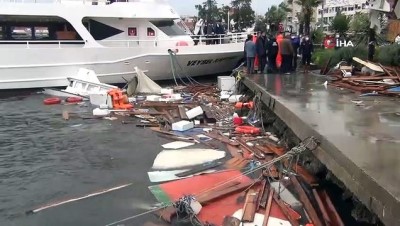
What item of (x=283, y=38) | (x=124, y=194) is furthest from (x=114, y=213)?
(x=283, y=38)

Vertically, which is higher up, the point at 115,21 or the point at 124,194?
the point at 115,21

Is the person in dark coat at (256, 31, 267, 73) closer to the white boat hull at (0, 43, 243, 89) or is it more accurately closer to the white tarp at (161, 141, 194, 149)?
the white boat hull at (0, 43, 243, 89)

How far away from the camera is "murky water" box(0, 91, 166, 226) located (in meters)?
6.70

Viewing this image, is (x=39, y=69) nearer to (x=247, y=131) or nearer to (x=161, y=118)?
(x=161, y=118)

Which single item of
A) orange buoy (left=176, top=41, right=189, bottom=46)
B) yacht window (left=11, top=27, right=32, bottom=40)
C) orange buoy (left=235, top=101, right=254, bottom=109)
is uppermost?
yacht window (left=11, top=27, right=32, bottom=40)

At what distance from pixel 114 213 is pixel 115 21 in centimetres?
1595

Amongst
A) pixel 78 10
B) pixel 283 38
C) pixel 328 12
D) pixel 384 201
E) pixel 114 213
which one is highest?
pixel 328 12

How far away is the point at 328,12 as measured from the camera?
8481 centimetres

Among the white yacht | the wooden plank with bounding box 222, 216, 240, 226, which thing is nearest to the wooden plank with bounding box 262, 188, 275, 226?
the wooden plank with bounding box 222, 216, 240, 226

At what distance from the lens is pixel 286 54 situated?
15812 millimetres

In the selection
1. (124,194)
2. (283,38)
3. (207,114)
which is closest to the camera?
(124,194)

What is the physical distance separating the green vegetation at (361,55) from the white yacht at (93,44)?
17.3ft

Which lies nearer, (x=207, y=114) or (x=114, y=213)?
(x=114, y=213)

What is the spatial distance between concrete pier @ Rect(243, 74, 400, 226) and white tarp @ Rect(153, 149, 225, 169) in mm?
1590
